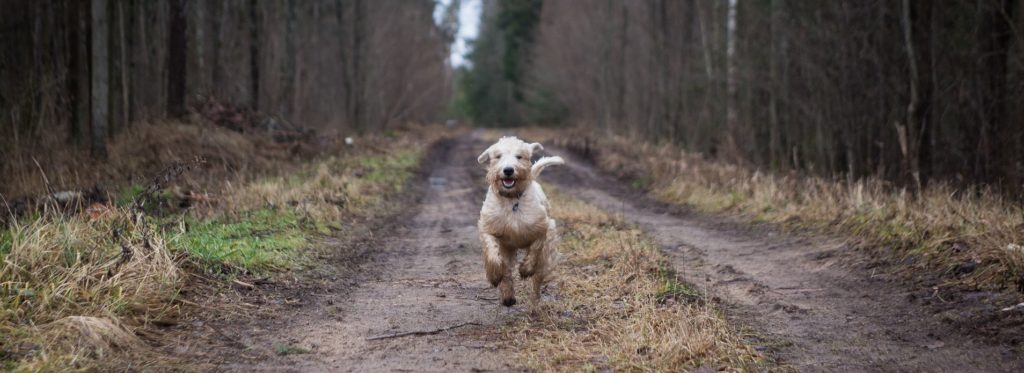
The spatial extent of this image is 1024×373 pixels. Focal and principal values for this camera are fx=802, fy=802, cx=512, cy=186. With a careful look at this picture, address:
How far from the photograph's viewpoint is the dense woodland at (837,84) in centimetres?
1360

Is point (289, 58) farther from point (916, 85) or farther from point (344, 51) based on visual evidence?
point (916, 85)

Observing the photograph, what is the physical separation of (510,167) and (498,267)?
30.6 inches

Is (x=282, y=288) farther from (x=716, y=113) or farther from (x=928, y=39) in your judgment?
(x=716, y=113)

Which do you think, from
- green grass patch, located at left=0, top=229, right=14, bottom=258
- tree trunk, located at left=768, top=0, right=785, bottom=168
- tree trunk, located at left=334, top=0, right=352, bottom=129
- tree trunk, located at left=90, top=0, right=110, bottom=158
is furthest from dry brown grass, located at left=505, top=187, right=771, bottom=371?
tree trunk, located at left=334, top=0, right=352, bottom=129

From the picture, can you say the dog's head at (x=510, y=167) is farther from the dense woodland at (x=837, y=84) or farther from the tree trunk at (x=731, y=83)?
the tree trunk at (x=731, y=83)

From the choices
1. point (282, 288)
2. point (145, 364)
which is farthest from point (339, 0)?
point (145, 364)

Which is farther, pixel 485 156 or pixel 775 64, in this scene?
pixel 775 64

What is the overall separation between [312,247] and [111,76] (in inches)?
324

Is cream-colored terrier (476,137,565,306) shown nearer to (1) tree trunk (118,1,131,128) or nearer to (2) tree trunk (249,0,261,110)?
(1) tree trunk (118,1,131,128)

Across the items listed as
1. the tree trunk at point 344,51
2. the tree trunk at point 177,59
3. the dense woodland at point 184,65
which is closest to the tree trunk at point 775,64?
the dense woodland at point 184,65

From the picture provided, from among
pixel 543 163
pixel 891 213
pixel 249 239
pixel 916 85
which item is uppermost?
pixel 916 85

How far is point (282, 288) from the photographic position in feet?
22.8

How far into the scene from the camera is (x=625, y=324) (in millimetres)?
5605

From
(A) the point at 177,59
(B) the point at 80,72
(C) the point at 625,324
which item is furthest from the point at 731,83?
(C) the point at 625,324
